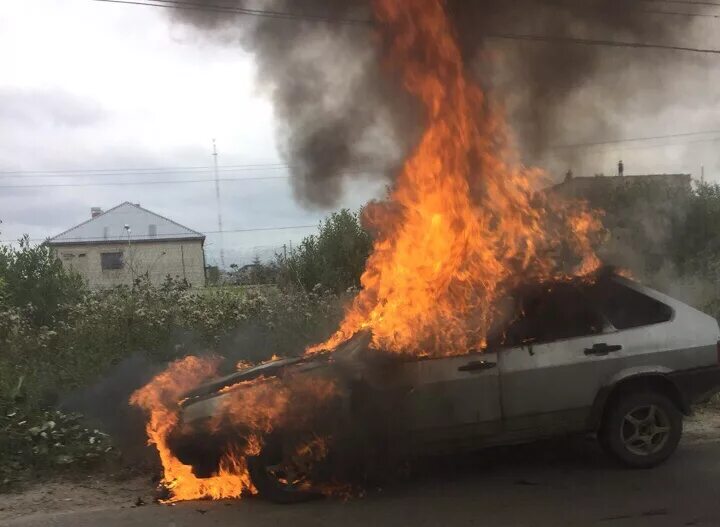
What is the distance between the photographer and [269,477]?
4.62 meters

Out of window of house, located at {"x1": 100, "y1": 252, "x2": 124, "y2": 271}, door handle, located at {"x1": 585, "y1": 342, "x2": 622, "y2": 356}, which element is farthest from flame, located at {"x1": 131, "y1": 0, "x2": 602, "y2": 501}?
window of house, located at {"x1": 100, "y1": 252, "x2": 124, "y2": 271}

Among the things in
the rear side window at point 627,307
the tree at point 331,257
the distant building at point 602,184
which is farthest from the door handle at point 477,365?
the tree at point 331,257

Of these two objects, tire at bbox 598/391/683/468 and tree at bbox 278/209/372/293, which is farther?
tree at bbox 278/209/372/293

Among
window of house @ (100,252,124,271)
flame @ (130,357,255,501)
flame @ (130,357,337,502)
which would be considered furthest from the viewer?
window of house @ (100,252,124,271)

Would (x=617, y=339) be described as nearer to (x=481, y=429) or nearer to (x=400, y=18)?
(x=481, y=429)

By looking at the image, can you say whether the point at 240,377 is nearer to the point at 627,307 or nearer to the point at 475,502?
the point at 475,502

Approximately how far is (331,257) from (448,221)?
29.6 ft

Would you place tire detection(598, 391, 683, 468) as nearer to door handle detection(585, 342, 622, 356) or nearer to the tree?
door handle detection(585, 342, 622, 356)

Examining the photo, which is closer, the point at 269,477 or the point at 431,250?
the point at 269,477

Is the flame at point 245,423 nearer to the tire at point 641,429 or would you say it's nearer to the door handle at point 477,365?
the door handle at point 477,365

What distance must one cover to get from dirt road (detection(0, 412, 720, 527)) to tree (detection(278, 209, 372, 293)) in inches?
276

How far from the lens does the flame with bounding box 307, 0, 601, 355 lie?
16.4 ft

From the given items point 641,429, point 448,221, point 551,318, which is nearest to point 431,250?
point 448,221

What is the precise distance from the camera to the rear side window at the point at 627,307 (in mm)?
5113
